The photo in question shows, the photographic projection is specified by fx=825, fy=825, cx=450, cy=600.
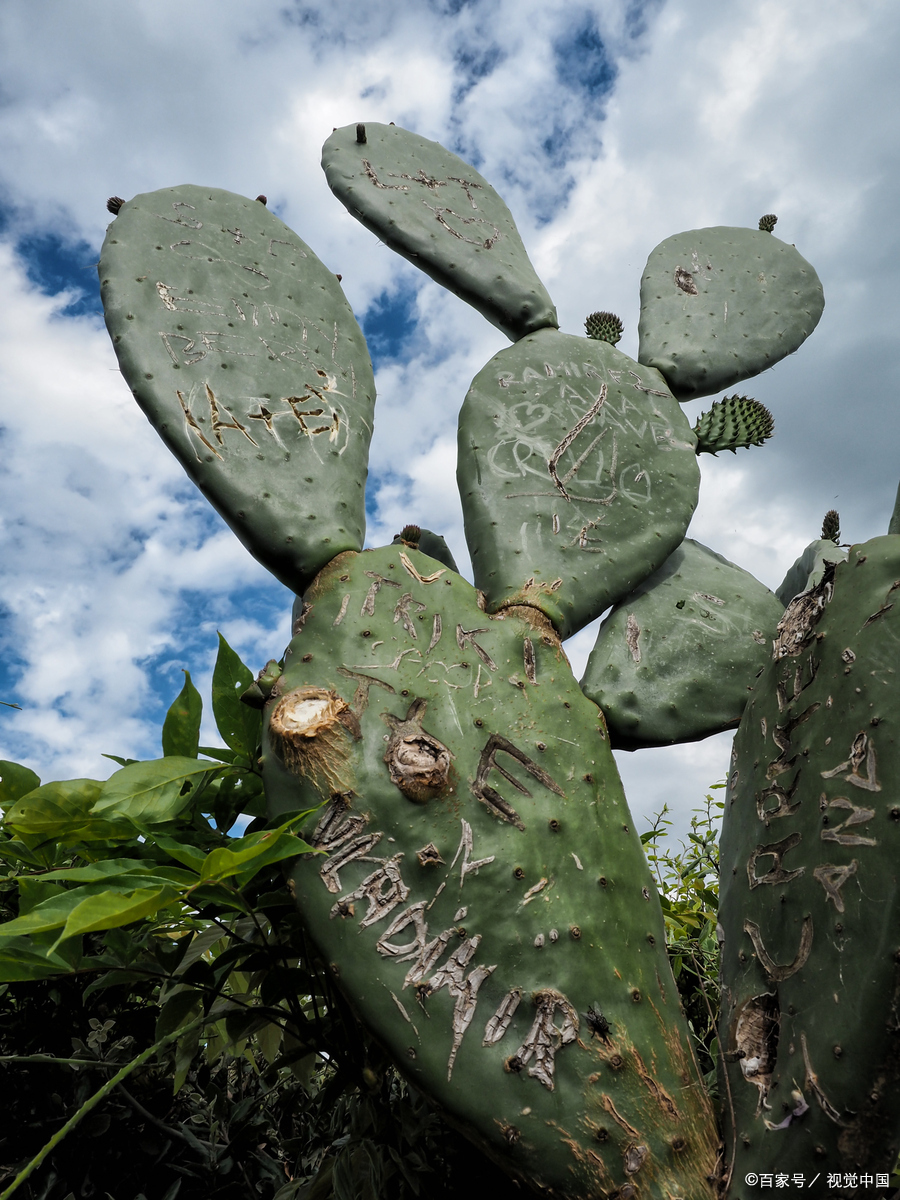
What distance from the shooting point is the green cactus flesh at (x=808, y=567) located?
1226 millimetres

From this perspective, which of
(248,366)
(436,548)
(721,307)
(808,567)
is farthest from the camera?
(721,307)

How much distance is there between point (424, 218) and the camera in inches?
64.9

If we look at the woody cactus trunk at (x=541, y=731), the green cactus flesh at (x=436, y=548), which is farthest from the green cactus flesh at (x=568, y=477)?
the green cactus flesh at (x=436, y=548)

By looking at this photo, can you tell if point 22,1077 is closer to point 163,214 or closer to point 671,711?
point 671,711

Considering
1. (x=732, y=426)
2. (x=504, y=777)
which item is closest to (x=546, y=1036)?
(x=504, y=777)

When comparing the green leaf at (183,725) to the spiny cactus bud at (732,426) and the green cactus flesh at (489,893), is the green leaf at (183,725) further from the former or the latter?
the spiny cactus bud at (732,426)

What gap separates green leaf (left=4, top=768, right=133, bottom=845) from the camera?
78cm

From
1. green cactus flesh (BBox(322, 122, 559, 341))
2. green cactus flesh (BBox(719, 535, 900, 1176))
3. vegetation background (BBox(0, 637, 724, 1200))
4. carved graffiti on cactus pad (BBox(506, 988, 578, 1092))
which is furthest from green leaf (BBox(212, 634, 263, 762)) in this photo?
green cactus flesh (BBox(322, 122, 559, 341))

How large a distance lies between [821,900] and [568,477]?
0.76 metres

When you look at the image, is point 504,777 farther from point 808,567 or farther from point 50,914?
point 808,567

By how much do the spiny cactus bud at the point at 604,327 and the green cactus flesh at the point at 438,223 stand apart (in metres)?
0.15

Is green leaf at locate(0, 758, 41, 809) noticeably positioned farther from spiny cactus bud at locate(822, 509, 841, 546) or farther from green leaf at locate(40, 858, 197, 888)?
spiny cactus bud at locate(822, 509, 841, 546)

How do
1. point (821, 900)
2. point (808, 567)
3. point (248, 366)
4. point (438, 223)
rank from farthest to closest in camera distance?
1. point (438, 223)
2. point (808, 567)
3. point (248, 366)
4. point (821, 900)

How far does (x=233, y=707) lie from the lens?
0.99 m
